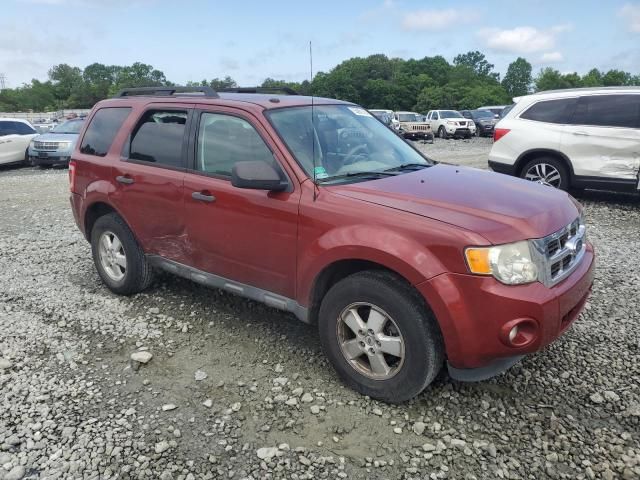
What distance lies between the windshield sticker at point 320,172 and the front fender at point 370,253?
46 cm

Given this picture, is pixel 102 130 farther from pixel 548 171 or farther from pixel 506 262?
pixel 548 171

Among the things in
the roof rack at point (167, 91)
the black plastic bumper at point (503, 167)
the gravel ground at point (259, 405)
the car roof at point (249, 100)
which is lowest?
the gravel ground at point (259, 405)

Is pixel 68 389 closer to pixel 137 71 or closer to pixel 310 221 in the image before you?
pixel 310 221

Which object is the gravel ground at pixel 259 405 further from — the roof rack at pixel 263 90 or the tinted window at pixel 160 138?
the roof rack at pixel 263 90

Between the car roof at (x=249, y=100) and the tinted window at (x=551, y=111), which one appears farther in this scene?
the tinted window at (x=551, y=111)

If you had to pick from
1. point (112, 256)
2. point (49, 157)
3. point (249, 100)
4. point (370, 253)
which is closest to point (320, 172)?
point (370, 253)

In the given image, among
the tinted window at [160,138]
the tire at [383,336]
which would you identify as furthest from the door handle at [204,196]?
the tire at [383,336]

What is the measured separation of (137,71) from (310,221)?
407 ft

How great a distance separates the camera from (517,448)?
9.13ft

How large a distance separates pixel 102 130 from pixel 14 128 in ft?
44.6

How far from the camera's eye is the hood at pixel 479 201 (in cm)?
280

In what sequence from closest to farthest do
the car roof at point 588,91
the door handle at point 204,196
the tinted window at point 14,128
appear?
the door handle at point 204,196
the car roof at point 588,91
the tinted window at point 14,128

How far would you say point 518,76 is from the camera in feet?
390

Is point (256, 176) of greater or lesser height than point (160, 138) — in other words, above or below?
below
